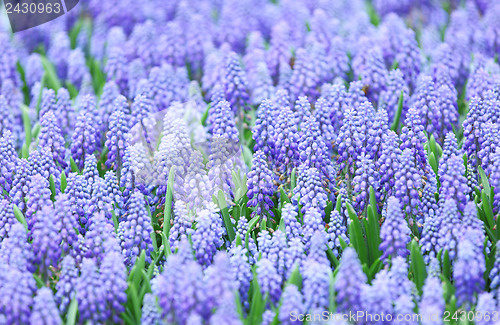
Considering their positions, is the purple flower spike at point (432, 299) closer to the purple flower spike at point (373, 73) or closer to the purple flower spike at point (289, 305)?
the purple flower spike at point (289, 305)

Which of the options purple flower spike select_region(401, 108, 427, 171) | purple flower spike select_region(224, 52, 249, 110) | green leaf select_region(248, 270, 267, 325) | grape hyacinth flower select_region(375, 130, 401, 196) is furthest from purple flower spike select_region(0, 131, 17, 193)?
purple flower spike select_region(401, 108, 427, 171)

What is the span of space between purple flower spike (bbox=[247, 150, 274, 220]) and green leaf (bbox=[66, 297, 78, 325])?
2165 mm

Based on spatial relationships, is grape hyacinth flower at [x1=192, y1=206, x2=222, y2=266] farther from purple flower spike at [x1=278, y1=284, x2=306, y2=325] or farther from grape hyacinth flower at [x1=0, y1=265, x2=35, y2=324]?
grape hyacinth flower at [x1=0, y1=265, x2=35, y2=324]

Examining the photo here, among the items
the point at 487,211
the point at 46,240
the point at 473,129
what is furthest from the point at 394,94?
the point at 46,240

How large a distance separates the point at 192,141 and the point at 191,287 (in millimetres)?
3032

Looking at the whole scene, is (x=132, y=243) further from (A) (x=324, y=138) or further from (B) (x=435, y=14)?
(B) (x=435, y=14)

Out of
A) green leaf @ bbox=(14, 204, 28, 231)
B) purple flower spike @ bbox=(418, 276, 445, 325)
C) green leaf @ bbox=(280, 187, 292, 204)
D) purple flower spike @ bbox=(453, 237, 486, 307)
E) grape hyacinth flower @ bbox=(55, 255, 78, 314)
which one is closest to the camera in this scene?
purple flower spike @ bbox=(418, 276, 445, 325)

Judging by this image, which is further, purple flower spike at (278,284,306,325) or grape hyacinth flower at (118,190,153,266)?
grape hyacinth flower at (118,190,153,266)

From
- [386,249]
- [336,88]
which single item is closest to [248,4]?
[336,88]

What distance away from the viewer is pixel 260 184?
6863 millimetres

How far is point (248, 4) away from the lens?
41.1 feet

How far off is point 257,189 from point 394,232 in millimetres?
1603

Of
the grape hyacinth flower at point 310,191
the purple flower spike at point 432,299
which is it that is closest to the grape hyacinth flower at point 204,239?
the grape hyacinth flower at point 310,191

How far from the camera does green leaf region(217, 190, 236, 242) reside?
22.9 ft
